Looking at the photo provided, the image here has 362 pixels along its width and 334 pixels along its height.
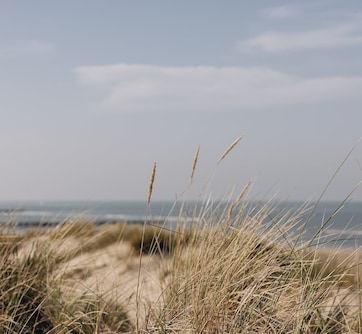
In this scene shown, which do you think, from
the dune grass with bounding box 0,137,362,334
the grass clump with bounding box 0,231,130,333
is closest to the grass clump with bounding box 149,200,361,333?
the dune grass with bounding box 0,137,362,334

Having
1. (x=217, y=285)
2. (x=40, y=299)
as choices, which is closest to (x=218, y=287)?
(x=217, y=285)

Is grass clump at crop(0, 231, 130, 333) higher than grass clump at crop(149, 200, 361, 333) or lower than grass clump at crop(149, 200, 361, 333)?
lower

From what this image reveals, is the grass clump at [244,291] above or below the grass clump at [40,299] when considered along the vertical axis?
above

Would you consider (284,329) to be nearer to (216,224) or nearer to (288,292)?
(288,292)

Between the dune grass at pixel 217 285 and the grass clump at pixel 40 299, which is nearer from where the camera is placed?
the dune grass at pixel 217 285

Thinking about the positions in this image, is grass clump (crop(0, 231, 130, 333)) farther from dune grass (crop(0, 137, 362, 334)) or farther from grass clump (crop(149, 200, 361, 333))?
grass clump (crop(149, 200, 361, 333))

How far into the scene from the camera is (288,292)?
126 inches

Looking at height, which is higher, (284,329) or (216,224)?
(216,224)

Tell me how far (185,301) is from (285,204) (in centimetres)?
104

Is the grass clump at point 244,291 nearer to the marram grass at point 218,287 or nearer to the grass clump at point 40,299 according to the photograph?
the marram grass at point 218,287

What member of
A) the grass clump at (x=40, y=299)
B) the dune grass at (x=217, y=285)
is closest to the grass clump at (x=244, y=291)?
the dune grass at (x=217, y=285)

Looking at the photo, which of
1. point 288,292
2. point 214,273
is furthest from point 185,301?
point 288,292

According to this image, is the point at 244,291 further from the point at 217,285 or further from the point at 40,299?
the point at 40,299

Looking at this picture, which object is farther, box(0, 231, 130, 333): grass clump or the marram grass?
box(0, 231, 130, 333): grass clump
